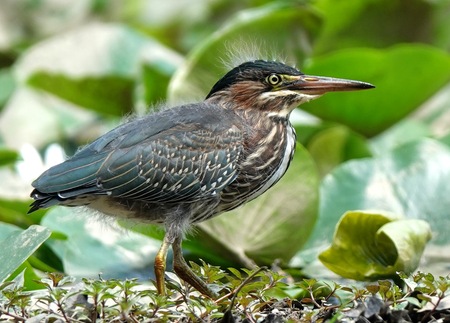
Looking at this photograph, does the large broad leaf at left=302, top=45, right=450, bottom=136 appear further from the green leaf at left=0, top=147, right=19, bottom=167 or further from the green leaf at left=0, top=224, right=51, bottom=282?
the green leaf at left=0, top=224, right=51, bottom=282

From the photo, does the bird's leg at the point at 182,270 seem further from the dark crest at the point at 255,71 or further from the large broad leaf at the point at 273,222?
the dark crest at the point at 255,71

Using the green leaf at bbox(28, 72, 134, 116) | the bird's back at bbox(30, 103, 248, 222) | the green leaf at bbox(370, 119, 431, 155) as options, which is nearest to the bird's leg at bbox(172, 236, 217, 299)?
the bird's back at bbox(30, 103, 248, 222)

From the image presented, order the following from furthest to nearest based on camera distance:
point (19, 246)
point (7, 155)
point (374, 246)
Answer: point (7, 155) → point (374, 246) → point (19, 246)

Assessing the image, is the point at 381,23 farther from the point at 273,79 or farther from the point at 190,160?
the point at 190,160

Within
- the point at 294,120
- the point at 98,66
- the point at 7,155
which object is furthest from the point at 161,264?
the point at 98,66

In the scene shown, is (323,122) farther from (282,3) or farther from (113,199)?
(113,199)

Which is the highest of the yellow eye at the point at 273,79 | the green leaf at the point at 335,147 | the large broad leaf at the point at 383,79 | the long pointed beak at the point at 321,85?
the yellow eye at the point at 273,79

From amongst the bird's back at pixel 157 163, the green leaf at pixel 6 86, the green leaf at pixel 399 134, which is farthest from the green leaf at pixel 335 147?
the green leaf at pixel 6 86
